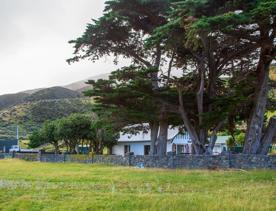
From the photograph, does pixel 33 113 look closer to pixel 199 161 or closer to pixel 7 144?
pixel 7 144

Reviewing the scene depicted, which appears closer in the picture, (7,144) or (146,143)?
(146,143)

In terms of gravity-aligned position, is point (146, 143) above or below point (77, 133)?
below

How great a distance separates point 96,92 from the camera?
28.9 meters

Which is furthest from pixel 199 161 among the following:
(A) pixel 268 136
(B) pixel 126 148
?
(B) pixel 126 148

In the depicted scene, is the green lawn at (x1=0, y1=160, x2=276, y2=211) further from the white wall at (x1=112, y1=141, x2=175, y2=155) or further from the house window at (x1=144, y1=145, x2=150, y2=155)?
the house window at (x1=144, y1=145, x2=150, y2=155)

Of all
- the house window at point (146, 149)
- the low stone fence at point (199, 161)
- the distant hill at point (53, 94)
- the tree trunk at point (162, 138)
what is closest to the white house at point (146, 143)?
the house window at point (146, 149)

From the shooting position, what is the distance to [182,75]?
31016 mm

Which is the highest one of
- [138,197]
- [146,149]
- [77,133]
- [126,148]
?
[77,133]

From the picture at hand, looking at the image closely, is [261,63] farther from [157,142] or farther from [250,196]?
[250,196]

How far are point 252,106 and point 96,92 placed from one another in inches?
374

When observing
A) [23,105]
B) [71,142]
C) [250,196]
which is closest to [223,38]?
[250,196]

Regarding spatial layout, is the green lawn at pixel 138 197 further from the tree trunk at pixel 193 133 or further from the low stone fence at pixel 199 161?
the tree trunk at pixel 193 133

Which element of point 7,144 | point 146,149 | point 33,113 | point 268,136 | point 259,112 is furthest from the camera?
point 33,113

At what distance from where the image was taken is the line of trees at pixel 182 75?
2547 centimetres
